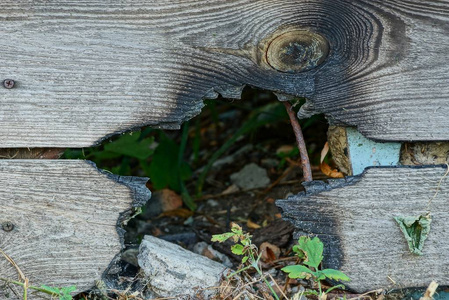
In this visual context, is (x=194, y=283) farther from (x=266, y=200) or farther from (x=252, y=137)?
(x=252, y=137)

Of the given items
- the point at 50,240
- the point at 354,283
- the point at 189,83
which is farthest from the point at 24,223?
the point at 354,283

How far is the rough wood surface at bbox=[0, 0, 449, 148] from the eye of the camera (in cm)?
197

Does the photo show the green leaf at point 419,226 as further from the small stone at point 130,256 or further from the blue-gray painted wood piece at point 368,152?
the small stone at point 130,256

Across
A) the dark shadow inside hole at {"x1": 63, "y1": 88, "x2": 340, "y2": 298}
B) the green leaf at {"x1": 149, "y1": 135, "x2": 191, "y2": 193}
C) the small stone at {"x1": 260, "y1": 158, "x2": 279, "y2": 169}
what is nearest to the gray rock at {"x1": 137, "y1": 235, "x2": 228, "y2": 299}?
the dark shadow inside hole at {"x1": 63, "y1": 88, "x2": 340, "y2": 298}

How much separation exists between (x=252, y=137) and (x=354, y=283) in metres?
1.82

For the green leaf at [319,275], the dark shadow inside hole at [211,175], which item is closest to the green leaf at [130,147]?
the dark shadow inside hole at [211,175]

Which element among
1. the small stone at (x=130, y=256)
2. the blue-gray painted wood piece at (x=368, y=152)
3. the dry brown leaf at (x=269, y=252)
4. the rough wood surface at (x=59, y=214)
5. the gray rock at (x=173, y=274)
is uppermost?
the blue-gray painted wood piece at (x=368, y=152)

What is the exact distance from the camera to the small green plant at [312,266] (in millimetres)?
1809

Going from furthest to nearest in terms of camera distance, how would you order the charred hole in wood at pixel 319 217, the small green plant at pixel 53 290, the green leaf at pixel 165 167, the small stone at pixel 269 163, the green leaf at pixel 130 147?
the small stone at pixel 269 163 → the green leaf at pixel 165 167 → the green leaf at pixel 130 147 → the charred hole in wood at pixel 319 217 → the small green plant at pixel 53 290

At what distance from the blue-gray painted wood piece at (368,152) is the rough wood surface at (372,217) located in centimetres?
9

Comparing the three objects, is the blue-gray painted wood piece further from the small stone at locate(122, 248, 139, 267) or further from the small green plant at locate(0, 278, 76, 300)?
the small green plant at locate(0, 278, 76, 300)

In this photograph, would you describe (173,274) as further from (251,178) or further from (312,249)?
(251,178)

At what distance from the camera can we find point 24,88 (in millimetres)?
1993

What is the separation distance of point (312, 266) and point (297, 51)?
2.50 ft
